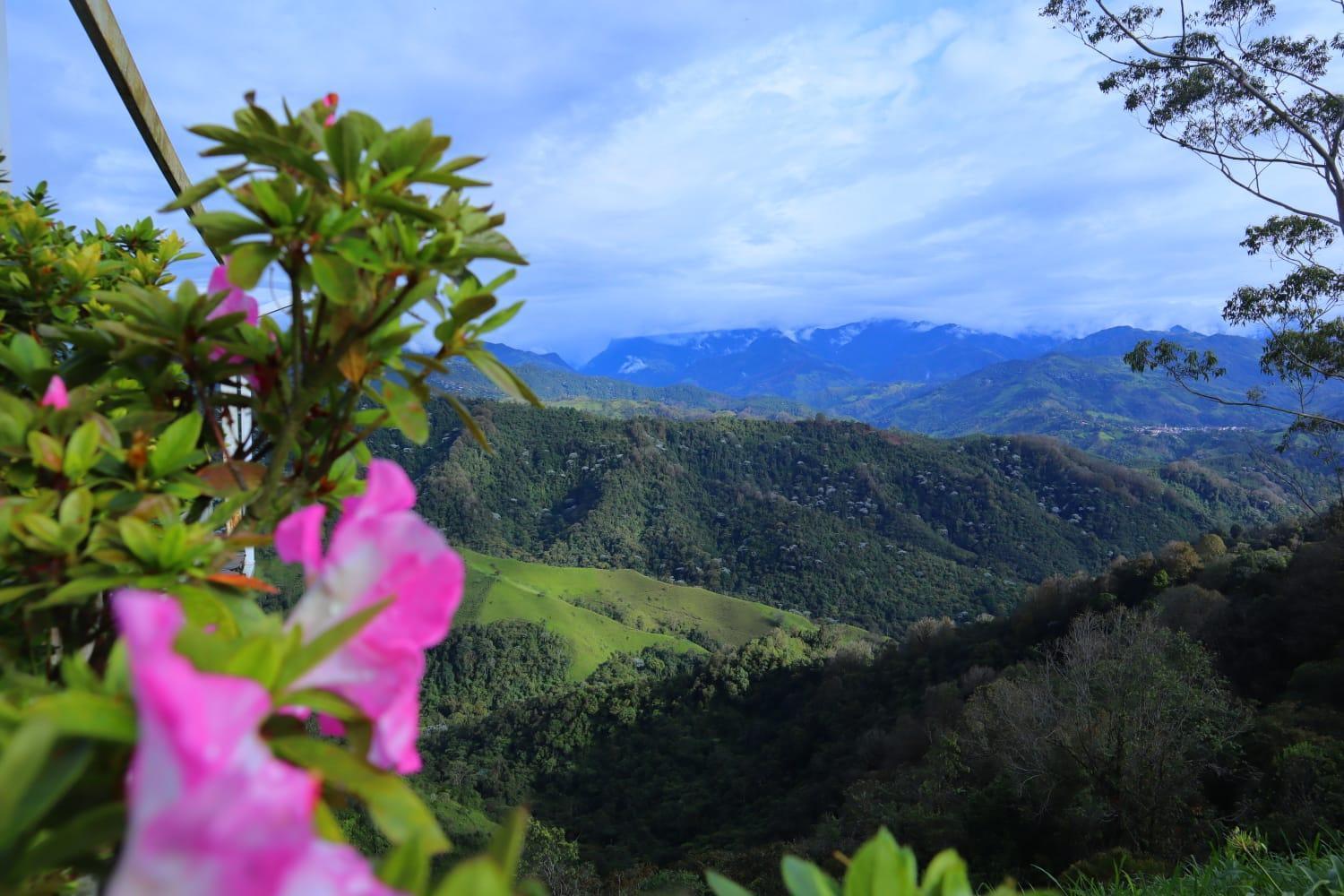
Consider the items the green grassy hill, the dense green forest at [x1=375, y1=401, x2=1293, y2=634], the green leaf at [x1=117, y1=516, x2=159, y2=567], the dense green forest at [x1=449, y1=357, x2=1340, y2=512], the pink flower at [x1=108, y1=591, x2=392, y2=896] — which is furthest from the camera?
the dense green forest at [x1=449, y1=357, x2=1340, y2=512]

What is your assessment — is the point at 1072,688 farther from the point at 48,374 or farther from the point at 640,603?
the point at 640,603

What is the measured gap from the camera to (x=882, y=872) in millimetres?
544

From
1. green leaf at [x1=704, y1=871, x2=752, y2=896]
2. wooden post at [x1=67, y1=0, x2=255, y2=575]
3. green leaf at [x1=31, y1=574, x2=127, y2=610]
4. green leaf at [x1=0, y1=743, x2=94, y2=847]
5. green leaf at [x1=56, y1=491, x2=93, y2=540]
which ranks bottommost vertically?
green leaf at [x1=704, y1=871, x2=752, y2=896]

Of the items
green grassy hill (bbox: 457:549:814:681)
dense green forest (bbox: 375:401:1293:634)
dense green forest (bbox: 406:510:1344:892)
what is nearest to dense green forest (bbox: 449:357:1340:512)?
dense green forest (bbox: 375:401:1293:634)

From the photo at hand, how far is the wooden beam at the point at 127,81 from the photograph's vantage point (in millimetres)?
1573

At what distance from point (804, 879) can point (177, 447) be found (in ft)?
2.19

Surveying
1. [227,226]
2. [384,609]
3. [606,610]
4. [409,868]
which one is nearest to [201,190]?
[227,226]

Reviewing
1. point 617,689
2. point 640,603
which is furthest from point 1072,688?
point 640,603

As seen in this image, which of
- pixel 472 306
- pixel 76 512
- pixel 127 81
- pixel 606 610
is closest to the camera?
pixel 76 512

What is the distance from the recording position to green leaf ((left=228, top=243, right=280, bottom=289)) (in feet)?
2.28

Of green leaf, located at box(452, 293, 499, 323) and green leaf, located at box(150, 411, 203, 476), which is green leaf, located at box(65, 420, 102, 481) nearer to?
green leaf, located at box(150, 411, 203, 476)

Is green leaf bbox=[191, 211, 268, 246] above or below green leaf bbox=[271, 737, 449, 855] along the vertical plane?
above

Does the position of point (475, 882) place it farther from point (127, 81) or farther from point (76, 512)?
point (127, 81)

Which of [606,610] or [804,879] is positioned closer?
[804,879]
